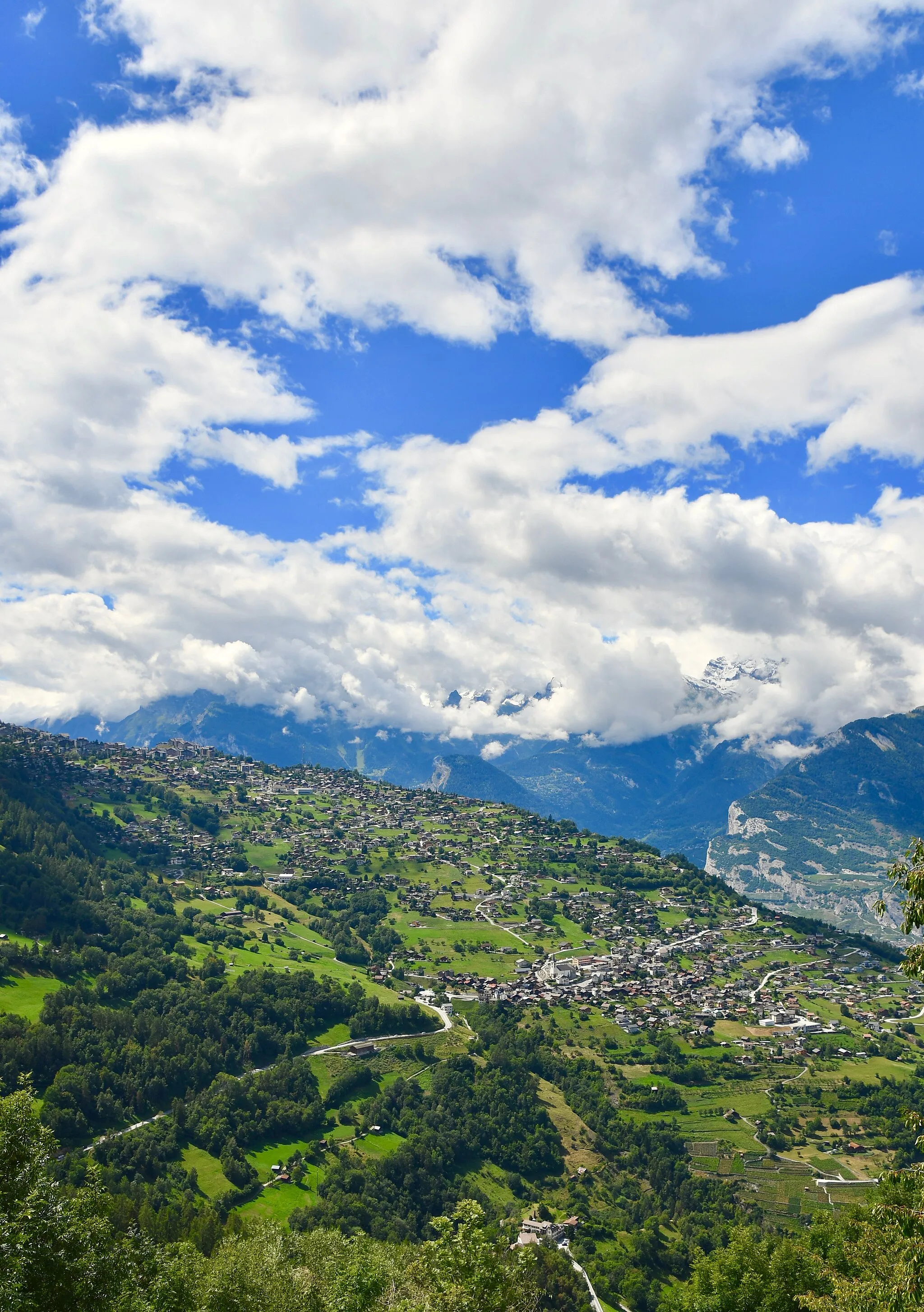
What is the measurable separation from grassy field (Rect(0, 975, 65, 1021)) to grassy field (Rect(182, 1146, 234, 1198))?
34.6m

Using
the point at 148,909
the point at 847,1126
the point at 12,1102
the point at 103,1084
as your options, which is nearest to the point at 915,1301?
the point at 12,1102

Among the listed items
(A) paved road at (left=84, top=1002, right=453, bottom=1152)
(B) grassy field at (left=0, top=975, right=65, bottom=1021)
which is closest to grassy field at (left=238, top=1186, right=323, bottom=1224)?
(A) paved road at (left=84, top=1002, right=453, bottom=1152)

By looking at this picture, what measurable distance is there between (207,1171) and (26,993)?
161ft

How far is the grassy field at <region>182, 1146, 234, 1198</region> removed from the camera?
3708 inches

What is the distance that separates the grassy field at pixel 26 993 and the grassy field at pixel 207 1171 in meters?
34.6

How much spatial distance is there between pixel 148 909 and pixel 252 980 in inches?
1968

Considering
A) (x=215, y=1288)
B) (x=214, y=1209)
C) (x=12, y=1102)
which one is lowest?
(x=214, y=1209)

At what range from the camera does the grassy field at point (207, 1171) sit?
94.2m

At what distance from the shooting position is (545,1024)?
15475 centimetres

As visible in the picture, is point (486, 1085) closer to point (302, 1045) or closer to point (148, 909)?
point (302, 1045)

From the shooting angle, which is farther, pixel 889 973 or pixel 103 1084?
pixel 889 973

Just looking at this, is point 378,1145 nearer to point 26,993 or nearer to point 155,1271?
point 26,993

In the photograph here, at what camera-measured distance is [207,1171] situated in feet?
321

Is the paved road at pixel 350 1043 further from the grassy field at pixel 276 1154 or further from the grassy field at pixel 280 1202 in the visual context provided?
the grassy field at pixel 280 1202
